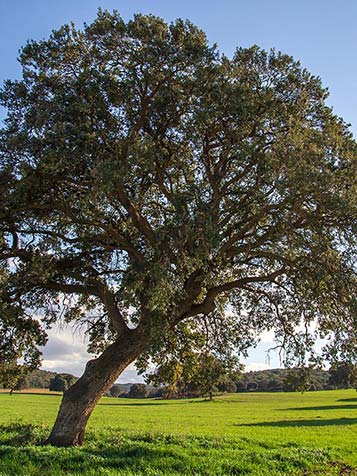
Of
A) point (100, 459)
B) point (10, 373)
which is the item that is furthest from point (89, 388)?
point (10, 373)

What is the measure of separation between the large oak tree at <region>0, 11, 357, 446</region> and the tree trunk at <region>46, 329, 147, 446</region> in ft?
0.16

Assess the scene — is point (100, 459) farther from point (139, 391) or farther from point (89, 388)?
point (139, 391)

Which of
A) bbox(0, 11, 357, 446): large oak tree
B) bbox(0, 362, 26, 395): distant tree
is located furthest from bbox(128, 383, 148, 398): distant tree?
bbox(0, 11, 357, 446): large oak tree

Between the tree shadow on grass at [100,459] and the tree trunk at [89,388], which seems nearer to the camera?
the tree shadow on grass at [100,459]

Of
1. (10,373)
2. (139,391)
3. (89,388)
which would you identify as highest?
(10,373)

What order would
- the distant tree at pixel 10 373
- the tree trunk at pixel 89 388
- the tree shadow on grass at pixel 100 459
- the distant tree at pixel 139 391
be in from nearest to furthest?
1. the tree shadow on grass at pixel 100 459
2. the tree trunk at pixel 89 388
3. the distant tree at pixel 10 373
4. the distant tree at pixel 139 391

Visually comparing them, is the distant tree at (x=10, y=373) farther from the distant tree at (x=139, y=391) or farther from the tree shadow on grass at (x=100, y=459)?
the distant tree at (x=139, y=391)

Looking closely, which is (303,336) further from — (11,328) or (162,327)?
(11,328)

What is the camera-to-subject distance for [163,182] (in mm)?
17641

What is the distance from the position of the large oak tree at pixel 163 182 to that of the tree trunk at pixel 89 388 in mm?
48

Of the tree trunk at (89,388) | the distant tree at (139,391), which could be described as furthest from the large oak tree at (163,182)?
the distant tree at (139,391)

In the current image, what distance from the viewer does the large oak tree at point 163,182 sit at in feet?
47.4

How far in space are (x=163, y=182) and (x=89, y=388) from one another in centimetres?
804

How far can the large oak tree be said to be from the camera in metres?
14.5
